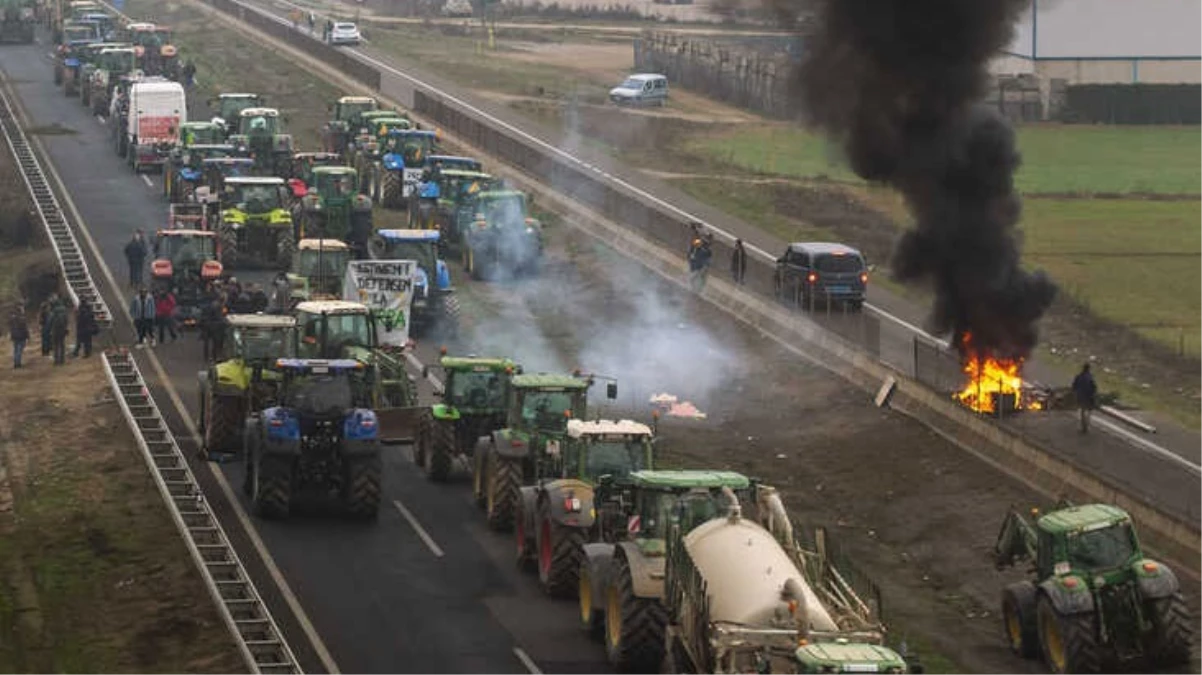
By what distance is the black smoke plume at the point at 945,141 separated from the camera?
45.2 meters

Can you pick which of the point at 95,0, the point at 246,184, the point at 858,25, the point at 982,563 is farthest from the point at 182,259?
the point at 95,0

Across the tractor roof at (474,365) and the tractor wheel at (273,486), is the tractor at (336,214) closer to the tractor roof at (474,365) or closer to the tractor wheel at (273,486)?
the tractor roof at (474,365)

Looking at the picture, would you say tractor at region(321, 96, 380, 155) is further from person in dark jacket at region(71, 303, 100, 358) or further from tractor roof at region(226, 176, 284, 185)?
person in dark jacket at region(71, 303, 100, 358)

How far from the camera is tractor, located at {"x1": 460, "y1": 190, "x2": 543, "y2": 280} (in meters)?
63.4

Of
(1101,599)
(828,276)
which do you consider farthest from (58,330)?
(1101,599)

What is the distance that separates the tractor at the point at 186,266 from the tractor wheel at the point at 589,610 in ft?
85.0

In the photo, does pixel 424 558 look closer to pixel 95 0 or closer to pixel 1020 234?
pixel 1020 234

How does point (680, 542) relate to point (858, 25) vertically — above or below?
below

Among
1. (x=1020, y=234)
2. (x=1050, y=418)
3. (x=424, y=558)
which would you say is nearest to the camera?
(x=424, y=558)

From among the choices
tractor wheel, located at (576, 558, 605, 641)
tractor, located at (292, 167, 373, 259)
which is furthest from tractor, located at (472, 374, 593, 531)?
tractor, located at (292, 167, 373, 259)

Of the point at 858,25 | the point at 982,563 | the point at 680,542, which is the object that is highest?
the point at 858,25

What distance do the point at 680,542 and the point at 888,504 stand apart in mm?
14048

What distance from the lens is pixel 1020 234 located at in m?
48.8

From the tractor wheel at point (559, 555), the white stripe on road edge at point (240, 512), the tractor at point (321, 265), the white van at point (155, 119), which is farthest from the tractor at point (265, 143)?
the tractor wheel at point (559, 555)
